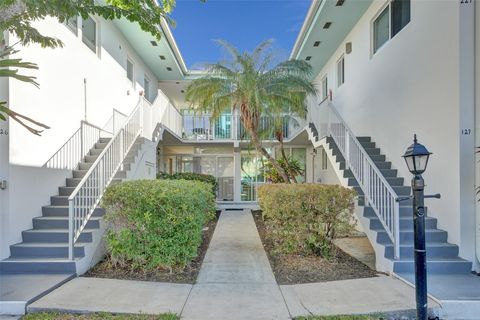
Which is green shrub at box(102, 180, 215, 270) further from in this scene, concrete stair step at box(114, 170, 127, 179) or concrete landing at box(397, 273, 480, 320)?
concrete landing at box(397, 273, 480, 320)

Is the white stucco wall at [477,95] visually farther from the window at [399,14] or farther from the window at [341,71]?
the window at [341,71]

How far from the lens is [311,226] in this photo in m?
6.00

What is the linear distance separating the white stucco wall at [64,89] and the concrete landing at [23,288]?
6.20 feet

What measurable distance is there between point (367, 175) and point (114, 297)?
494cm

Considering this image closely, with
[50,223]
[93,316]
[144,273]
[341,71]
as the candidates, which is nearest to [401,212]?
[144,273]

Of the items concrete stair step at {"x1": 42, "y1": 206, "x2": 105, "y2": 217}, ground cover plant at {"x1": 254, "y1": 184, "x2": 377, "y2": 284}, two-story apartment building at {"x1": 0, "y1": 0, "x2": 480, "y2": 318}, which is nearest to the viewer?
two-story apartment building at {"x1": 0, "y1": 0, "x2": 480, "y2": 318}

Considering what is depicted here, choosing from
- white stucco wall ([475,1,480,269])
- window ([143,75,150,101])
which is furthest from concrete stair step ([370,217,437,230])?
window ([143,75,150,101])

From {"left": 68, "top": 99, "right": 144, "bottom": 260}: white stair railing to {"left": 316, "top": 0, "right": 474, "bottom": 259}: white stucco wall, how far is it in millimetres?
6105

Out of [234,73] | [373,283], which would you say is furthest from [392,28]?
[373,283]

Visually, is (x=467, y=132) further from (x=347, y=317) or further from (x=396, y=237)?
(x=347, y=317)

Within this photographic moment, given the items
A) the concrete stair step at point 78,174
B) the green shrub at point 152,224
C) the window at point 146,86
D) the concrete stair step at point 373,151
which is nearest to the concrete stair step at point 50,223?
the green shrub at point 152,224

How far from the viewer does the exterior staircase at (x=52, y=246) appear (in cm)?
499

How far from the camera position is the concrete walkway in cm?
390

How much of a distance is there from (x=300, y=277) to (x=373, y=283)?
1.08m
